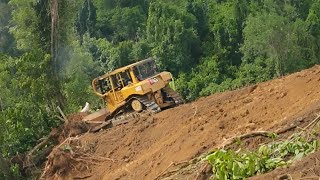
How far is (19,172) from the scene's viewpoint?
54.2 feet

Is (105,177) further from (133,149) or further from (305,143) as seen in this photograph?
(305,143)

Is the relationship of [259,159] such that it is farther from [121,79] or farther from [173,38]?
[173,38]

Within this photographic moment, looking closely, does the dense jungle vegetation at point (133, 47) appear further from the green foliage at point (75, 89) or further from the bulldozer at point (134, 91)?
the bulldozer at point (134, 91)

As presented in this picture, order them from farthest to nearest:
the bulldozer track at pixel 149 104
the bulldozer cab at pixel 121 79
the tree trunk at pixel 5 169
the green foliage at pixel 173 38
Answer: the green foliage at pixel 173 38
the bulldozer cab at pixel 121 79
the bulldozer track at pixel 149 104
the tree trunk at pixel 5 169

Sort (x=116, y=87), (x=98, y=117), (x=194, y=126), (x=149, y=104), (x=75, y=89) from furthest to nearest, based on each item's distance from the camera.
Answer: (x=75, y=89)
(x=98, y=117)
(x=116, y=87)
(x=149, y=104)
(x=194, y=126)

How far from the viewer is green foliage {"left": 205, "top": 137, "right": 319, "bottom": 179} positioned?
7.47m

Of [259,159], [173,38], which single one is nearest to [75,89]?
[173,38]

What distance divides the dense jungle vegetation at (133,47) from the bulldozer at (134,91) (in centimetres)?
218

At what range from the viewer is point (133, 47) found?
46312 mm

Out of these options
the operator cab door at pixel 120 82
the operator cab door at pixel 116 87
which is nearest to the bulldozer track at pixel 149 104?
the operator cab door at pixel 120 82

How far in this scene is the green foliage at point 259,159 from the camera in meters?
7.47

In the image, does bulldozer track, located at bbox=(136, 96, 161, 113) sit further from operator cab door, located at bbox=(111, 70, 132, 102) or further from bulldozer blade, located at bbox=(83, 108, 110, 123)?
bulldozer blade, located at bbox=(83, 108, 110, 123)

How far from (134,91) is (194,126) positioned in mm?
4586

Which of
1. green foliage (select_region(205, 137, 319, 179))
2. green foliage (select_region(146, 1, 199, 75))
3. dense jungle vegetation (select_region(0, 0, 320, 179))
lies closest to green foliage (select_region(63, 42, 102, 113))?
dense jungle vegetation (select_region(0, 0, 320, 179))
